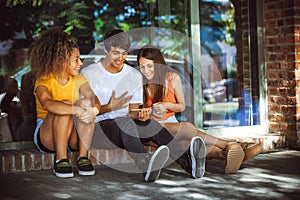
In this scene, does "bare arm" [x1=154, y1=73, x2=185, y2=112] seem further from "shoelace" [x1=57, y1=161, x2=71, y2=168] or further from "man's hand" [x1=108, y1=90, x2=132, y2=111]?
"shoelace" [x1=57, y1=161, x2=71, y2=168]

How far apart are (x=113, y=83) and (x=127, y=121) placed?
0.45 metres

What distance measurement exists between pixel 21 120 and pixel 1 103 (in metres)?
0.24

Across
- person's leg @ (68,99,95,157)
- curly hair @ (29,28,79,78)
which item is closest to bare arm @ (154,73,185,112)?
person's leg @ (68,99,95,157)

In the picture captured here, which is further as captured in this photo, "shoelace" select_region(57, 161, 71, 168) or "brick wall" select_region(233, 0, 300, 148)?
"brick wall" select_region(233, 0, 300, 148)

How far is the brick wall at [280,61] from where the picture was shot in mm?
5109

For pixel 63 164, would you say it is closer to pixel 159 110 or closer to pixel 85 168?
pixel 85 168

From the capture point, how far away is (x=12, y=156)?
4199 millimetres

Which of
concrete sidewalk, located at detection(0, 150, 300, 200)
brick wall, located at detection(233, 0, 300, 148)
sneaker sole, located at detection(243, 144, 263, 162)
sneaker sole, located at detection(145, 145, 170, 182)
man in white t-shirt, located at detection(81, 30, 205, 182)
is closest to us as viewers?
concrete sidewalk, located at detection(0, 150, 300, 200)

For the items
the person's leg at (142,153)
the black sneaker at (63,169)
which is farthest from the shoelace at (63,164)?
Answer: the person's leg at (142,153)

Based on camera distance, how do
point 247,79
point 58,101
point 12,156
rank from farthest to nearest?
point 247,79 < point 12,156 < point 58,101

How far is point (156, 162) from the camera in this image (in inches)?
145

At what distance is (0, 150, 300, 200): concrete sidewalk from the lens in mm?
3398

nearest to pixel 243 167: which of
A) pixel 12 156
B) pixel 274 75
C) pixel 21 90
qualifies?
pixel 274 75

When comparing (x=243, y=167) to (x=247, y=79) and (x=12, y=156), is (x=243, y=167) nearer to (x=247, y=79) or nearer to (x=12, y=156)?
(x=247, y=79)
